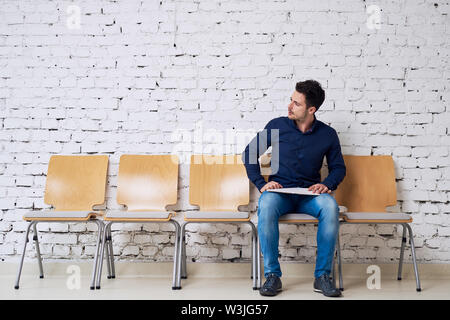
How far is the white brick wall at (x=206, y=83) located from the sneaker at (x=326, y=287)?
664 mm

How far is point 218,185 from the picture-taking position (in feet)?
9.23

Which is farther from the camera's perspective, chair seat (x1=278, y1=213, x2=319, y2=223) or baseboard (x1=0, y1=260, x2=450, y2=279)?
baseboard (x1=0, y1=260, x2=450, y2=279)

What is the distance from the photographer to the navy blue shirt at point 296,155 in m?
2.57

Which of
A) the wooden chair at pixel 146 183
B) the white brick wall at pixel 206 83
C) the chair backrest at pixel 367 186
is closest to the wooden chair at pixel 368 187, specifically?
the chair backrest at pixel 367 186

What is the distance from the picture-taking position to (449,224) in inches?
115

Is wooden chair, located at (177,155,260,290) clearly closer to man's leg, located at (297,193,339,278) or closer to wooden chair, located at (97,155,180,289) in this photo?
wooden chair, located at (97,155,180,289)

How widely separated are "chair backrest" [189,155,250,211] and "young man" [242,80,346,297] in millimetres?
229

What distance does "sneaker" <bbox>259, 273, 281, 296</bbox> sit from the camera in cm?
220

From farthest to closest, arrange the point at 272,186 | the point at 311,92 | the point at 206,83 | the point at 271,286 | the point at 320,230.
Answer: the point at 206,83, the point at 311,92, the point at 272,186, the point at 320,230, the point at 271,286

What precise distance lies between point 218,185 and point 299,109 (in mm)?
746

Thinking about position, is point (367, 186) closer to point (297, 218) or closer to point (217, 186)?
point (297, 218)

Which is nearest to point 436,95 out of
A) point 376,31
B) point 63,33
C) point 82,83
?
point 376,31

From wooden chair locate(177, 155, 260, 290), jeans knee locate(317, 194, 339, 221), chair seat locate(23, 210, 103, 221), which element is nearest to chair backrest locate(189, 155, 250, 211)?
wooden chair locate(177, 155, 260, 290)

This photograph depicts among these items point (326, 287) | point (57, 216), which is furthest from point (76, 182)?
point (326, 287)
